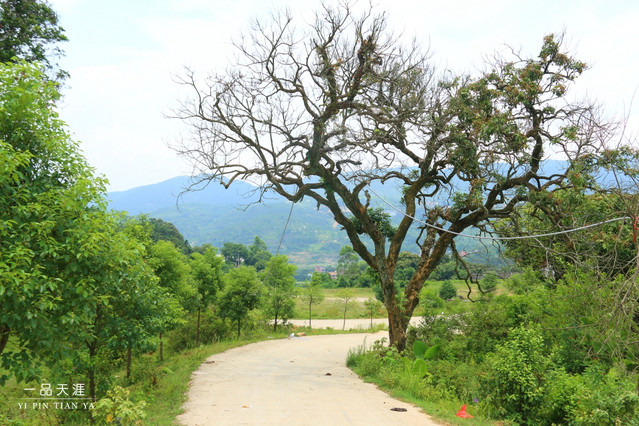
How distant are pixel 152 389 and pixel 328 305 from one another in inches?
1392

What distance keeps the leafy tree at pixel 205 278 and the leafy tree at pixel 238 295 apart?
102cm

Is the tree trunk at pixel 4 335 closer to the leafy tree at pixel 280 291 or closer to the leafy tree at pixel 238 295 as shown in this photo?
the leafy tree at pixel 238 295

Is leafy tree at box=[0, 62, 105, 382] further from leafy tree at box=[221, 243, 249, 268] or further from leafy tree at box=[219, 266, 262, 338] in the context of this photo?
leafy tree at box=[221, 243, 249, 268]

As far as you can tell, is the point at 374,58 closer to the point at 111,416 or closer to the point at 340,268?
the point at 111,416

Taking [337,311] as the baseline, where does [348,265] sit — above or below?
above

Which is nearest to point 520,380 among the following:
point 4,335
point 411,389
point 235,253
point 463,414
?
point 463,414

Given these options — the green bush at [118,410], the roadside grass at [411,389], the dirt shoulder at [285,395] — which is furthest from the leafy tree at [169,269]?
the green bush at [118,410]

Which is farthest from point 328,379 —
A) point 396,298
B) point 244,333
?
point 244,333

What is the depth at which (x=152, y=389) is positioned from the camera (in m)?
9.80

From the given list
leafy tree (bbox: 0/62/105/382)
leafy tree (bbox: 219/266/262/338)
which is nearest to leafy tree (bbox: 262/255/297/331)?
leafy tree (bbox: 219/266/262/338)

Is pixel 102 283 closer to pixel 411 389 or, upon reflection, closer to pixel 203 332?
pixel 411 389

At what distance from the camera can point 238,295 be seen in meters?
21.2

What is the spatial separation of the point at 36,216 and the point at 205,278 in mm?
14362

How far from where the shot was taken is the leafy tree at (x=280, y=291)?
25.7 metres
